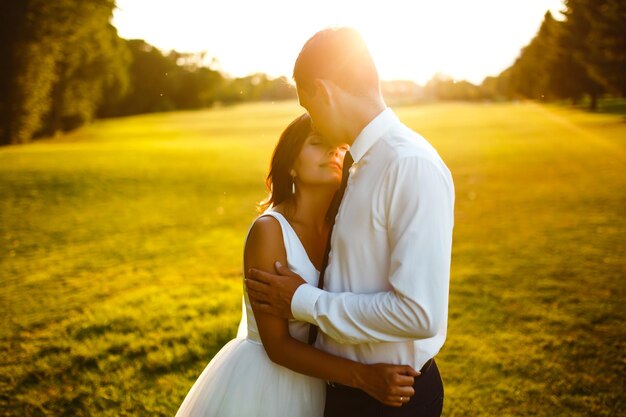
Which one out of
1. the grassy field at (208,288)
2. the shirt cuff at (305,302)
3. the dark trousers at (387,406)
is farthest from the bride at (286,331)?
the grassy field at (208,288)

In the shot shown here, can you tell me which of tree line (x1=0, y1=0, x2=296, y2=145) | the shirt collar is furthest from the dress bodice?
tree line (x1=0, y1=0, x2=296, y2=145)

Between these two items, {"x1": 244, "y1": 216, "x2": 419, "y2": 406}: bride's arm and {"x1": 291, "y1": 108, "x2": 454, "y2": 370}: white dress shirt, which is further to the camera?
{"x1": 244, "y1": 216, "x2": 419, "y2": 406}: bride's arm

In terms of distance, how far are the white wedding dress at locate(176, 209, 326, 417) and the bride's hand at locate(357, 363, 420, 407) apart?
0.60 metres

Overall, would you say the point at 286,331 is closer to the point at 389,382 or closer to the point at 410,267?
the point at 389,382

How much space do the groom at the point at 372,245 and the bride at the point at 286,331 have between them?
121 millimetres

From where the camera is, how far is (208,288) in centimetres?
835

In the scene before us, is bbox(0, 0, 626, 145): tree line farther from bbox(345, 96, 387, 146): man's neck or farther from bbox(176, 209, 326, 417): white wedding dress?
bbox(176, 209, 326, 417): white wedding dress

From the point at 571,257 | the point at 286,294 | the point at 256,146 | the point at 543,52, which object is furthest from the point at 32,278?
the point at 543,52

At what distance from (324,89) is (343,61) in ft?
0.45

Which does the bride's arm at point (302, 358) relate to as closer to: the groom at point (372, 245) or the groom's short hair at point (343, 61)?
the groom at point (372, 245)

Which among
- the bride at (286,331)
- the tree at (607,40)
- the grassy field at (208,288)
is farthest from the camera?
the tree at (607,40)

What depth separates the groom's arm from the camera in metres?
2.01

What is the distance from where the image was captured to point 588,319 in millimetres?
6758

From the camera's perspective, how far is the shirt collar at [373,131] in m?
2.27
